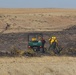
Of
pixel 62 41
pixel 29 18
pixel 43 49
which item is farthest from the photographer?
pixel 29 18

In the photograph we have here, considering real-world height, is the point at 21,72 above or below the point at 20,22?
above

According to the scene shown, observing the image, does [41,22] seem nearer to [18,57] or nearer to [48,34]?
[48,34]

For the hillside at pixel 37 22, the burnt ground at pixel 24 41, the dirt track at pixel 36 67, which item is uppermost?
the dirt track at pixel 36 67

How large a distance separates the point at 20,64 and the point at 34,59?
2072 mm

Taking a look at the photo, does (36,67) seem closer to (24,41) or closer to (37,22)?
(24,41)

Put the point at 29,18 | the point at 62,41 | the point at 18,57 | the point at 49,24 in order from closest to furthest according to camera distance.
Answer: the point at 18,57
the point at 62,41
the point at 49,24
the point at 29,18

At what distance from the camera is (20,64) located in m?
22.2

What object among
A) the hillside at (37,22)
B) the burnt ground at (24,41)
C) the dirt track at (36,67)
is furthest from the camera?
the hillside at (37,22)

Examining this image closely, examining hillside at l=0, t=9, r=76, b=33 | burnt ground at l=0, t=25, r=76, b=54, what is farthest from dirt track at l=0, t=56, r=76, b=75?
hillside at l=0, t=9, r=76, b=33

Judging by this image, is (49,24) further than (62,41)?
Yes

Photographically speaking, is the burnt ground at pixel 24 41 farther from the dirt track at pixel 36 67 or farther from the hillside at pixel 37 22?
the hillside at pixel 37 22

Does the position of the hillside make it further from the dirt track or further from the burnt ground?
the dirt track

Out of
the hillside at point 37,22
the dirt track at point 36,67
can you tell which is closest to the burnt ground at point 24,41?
the dirt track at point 36,67

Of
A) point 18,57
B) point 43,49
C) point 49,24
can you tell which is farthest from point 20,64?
point 49,24
